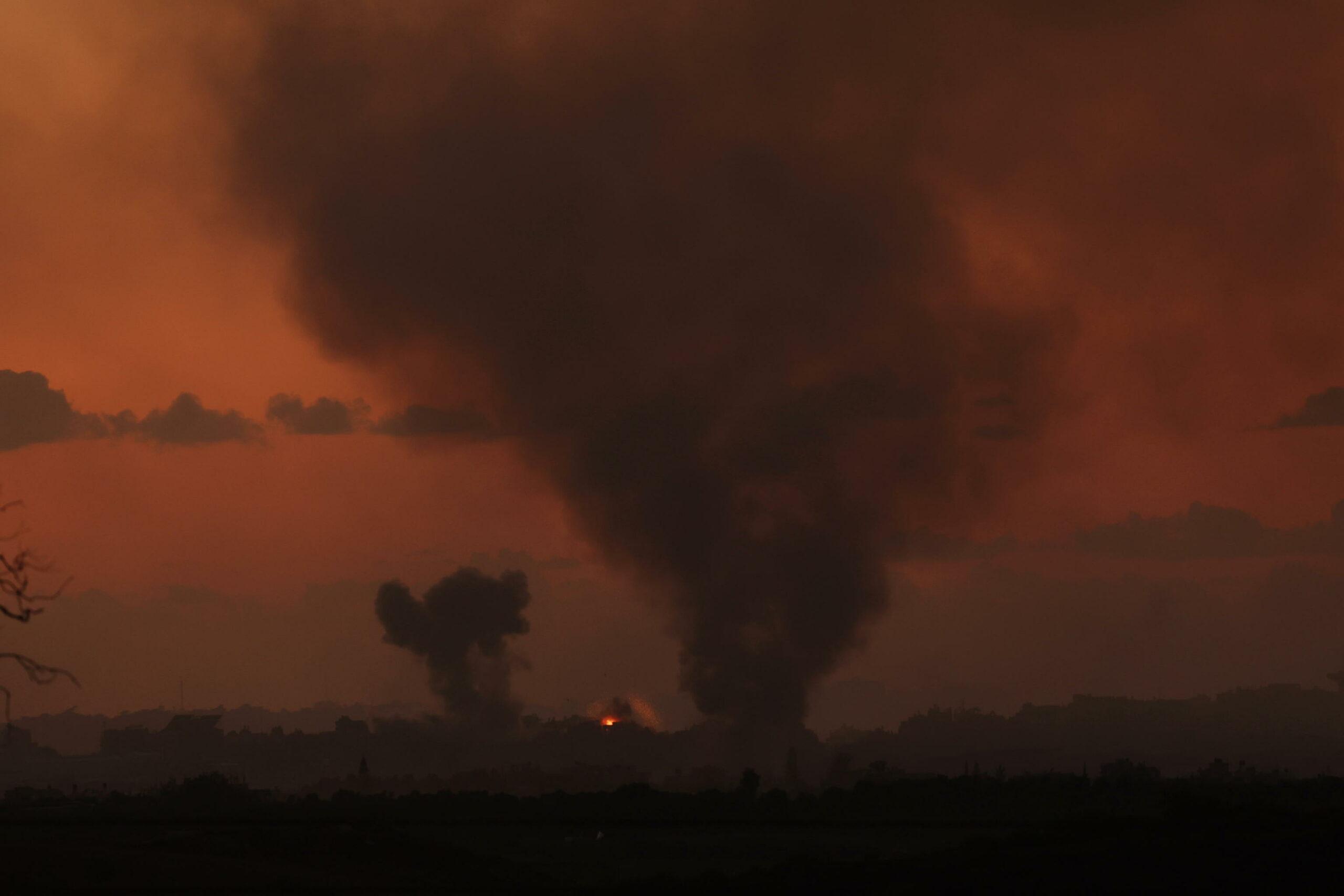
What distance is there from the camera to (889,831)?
10388cm

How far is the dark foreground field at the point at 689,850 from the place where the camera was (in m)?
50.9

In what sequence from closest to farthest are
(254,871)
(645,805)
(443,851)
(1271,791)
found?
(254,871), (443,851), (1271,791), (645,805)

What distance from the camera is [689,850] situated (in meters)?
100

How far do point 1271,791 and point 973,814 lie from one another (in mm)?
31760

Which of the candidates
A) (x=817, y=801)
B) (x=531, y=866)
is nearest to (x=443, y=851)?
(x=531, y=866)

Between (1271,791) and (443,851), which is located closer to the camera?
(443,851)

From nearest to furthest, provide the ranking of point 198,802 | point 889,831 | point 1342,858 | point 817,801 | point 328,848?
point 1342,858 < point 328,848 < point 889,831 < point 198,802 < point 817,801

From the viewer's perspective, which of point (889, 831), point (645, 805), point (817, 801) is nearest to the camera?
point (889, 831)

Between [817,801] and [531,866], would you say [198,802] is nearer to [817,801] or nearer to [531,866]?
[817,801]

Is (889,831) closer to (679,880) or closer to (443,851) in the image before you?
(443,851)

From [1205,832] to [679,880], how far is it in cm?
2231

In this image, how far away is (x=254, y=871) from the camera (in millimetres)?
63812

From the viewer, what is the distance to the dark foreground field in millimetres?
50938

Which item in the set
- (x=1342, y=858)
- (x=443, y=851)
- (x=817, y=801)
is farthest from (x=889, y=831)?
(x=817, y=801)
